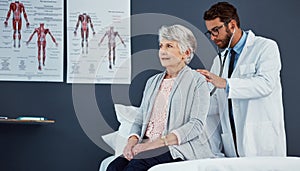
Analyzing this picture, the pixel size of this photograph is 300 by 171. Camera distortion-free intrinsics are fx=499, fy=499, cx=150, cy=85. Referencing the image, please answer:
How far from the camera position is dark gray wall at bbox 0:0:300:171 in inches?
132

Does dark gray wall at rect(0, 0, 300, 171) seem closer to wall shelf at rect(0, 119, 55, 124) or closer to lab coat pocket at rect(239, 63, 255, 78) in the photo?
wall shelf at rect(0, 119, 55, 124)

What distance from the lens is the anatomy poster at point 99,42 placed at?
341 centimetres

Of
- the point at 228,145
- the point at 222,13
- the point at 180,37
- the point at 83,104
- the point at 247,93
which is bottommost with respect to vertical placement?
the point at 228,145

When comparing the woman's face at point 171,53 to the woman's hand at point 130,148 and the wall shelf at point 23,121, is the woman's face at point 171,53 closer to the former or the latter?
the woman's hand at point 130,148

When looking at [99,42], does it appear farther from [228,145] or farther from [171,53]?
[228,145]

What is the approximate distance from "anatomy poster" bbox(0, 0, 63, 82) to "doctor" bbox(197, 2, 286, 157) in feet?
3.72

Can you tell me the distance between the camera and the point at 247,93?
103 inches

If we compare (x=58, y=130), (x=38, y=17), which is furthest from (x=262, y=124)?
(x=38, y=17)

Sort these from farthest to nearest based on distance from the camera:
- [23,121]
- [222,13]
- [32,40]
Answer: [32,40], [23,121], [222,13]

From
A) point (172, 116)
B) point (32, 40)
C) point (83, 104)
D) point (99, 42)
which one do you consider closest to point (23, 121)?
point (83, 104)

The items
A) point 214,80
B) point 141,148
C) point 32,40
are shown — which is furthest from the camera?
point 32,40

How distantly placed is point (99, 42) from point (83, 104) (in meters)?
0.44

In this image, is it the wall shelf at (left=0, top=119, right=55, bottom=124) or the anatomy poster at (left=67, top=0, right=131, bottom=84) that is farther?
the anatomy poster at (left=67, top=0, right=131, bottom=84)

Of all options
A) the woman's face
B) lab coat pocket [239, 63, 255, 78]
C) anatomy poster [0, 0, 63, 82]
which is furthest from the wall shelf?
lab coat pocket [239, 63, 255, 78]
